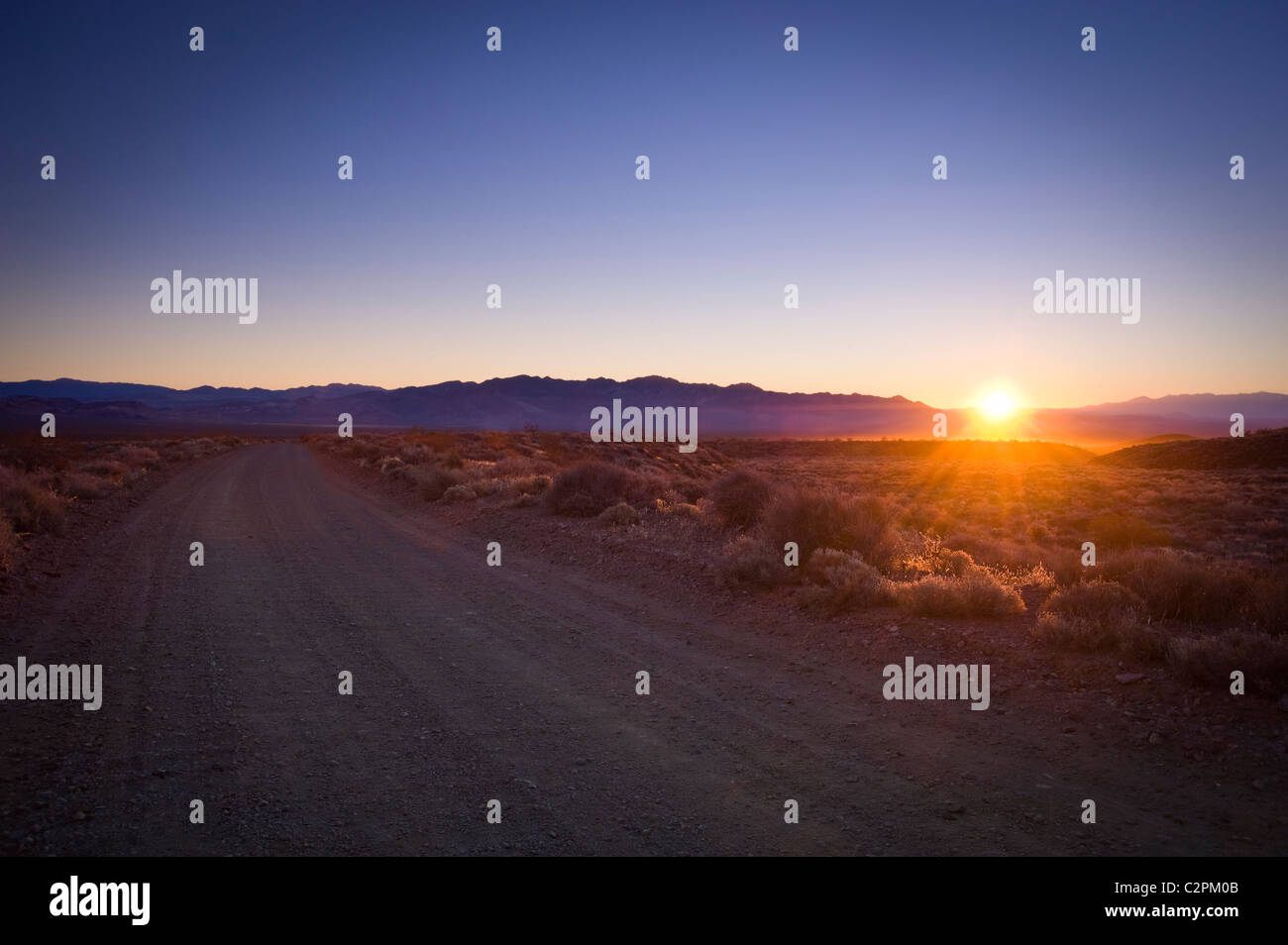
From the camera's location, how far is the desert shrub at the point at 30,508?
13.0 meters

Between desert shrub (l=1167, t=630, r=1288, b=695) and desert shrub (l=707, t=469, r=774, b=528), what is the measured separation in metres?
7.67

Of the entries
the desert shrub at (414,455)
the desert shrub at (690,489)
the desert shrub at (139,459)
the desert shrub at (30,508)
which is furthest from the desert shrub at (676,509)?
the desert shrub at (139,459)

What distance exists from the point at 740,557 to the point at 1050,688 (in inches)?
170

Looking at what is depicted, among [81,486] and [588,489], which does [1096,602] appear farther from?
[81,486]

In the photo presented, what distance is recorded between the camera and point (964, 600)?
7766mm

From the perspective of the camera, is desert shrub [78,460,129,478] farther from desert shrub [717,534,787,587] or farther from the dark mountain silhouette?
the dark mountain silhouette

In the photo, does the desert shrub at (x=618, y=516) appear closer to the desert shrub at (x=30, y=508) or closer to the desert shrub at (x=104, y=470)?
the desert shrub at (x=30, y=508)

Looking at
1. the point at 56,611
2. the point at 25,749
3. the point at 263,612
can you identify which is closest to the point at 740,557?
the point at 263,612

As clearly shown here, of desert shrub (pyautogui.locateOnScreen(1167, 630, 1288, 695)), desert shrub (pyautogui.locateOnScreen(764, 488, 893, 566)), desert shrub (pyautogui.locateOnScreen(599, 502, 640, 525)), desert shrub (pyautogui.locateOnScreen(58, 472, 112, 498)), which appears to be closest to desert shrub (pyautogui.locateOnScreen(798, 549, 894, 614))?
desert shrub (pyautogui.locateOnScreen(764, 488, 893, 566))

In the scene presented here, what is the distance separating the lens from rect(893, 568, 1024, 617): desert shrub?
25.4 ft

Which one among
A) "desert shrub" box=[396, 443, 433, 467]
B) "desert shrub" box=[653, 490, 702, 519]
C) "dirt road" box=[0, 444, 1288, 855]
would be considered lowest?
"dirt road" box=[0, 444, 1288, 855]
